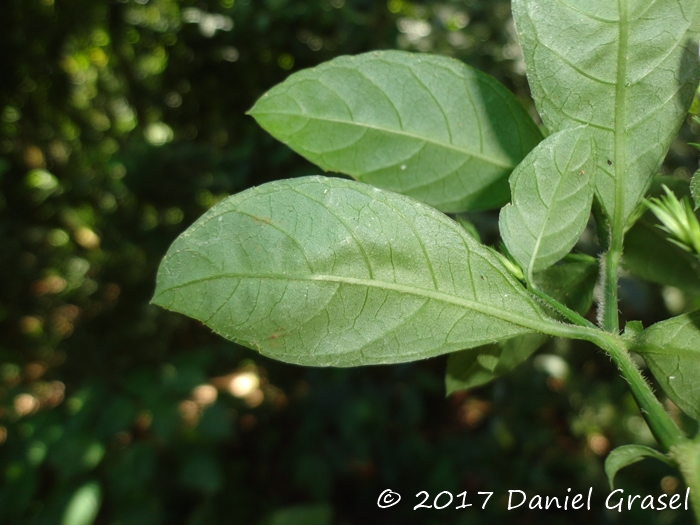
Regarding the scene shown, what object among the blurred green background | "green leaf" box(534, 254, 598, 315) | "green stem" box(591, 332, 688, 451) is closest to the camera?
"green stem" box(591, 332, 688, 451)

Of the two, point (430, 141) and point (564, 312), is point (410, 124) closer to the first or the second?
point (430, 141)

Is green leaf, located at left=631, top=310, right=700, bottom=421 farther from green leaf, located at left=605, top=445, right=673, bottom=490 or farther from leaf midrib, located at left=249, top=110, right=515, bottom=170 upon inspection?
leaf midrib, located at left=249, top=110, right=515, bottom=170

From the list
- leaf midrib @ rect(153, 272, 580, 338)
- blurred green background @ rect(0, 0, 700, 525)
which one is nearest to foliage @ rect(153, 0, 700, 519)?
leaf midrib @ rect(153, 272, 580, 338)

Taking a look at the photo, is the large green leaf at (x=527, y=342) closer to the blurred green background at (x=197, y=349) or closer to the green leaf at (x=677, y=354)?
the green leaf at (x=677, y=354)

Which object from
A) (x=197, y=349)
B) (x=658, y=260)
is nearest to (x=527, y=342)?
(x=658, y=260)

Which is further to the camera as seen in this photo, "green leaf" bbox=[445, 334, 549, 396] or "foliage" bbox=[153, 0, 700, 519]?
"green leaf" bbox=[445, 334, 549, 396]

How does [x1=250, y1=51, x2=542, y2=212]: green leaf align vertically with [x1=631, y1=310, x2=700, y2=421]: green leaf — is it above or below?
above
